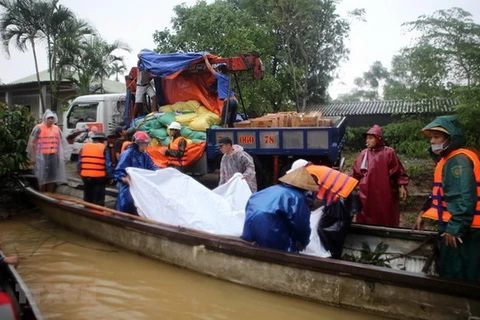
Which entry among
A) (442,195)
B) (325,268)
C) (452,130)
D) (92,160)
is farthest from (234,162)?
(452,130)

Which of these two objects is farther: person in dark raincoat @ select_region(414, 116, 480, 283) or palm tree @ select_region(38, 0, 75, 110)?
palm tree @ select_region(38, 0, 75, 110)

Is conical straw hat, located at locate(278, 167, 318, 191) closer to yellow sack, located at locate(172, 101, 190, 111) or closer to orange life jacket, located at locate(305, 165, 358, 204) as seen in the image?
orange life jacket, located at locate(305, 165, 358, 204)

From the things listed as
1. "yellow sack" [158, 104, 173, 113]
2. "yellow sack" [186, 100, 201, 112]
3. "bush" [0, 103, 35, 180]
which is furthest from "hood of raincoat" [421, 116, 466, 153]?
"bush" [0, 103, 35, 180]

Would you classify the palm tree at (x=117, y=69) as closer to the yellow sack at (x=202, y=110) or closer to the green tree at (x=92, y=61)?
the green tree at (x=92, y=61)

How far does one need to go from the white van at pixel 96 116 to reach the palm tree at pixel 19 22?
588 centimetres

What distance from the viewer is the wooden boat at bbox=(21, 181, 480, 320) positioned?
9.85 ft

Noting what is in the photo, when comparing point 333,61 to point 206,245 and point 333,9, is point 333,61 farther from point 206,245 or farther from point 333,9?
point 206,245

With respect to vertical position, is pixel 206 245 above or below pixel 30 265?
above

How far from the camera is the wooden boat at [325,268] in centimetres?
300

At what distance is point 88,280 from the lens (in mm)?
4402

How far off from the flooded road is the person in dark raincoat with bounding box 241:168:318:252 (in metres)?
0.54

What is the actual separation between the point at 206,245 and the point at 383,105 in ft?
60.4

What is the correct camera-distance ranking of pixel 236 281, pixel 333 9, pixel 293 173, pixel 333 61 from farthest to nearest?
1. pixel 333 61
2. pixel 333 9
3. pixel 236 281
4. pixel 293 173

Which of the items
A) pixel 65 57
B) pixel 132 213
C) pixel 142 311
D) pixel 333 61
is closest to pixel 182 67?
pixel 132 213
